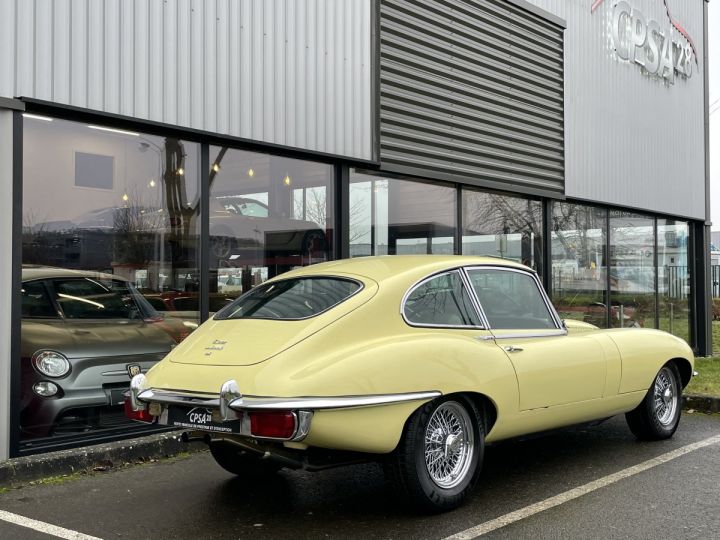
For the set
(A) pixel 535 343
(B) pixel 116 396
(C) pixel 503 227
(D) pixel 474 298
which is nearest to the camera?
(D) pixel 474 298

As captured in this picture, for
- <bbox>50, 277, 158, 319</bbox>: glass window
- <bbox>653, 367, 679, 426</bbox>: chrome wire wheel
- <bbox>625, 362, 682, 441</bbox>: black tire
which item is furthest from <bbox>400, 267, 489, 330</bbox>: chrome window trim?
<bbox>50, 277, 158, 319</bbox>: glass window

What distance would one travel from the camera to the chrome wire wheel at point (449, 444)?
14.9 ft

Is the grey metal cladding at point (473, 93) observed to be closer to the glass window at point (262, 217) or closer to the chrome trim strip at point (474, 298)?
the glass window at point (262, 217)

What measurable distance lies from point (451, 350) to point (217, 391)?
1.39 metres

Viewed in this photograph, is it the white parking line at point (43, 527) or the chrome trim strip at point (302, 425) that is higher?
the chrome trim strip at point (302, 425)

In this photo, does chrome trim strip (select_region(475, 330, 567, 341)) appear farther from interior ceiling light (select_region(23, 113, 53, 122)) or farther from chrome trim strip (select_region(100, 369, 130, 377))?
interior ceiling light (select_region(23, 113, 53, 122))

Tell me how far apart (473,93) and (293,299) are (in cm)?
668

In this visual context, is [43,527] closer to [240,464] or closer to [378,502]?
[240,464]

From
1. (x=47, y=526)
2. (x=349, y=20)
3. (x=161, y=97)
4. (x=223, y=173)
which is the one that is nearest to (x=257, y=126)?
(x=223, y=173)

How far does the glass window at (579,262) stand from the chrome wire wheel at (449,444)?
767 cm

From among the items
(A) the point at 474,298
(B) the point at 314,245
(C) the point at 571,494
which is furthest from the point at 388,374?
(B) the point at 314,245

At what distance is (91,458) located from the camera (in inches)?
229

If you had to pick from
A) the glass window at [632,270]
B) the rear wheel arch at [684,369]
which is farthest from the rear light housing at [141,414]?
the glass window at [632,270]

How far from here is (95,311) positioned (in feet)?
21.7
